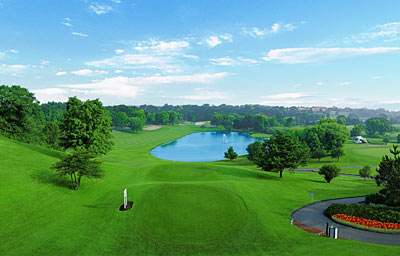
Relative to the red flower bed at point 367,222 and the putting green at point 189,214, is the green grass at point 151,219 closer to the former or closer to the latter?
the putting green at point 189,214

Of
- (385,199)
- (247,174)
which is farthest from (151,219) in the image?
(247,174)

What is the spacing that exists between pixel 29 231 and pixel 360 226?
1059 inches

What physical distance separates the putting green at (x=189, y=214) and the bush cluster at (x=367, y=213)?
347 inches

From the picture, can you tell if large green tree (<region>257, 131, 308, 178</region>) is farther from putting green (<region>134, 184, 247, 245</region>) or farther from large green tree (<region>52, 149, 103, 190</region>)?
large green tree (<region>52, 149, 103, 190</region>)

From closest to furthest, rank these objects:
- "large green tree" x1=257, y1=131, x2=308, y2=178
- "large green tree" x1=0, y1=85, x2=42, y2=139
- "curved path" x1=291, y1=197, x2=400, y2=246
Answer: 1. "curved path" x1=291, y1=197, x2=400, y2=246
2. "large green tree" x1=257, y1=131, x2=308, y2=178
3. "large green tree" x1=0, y1=85, x2=42, y2=139

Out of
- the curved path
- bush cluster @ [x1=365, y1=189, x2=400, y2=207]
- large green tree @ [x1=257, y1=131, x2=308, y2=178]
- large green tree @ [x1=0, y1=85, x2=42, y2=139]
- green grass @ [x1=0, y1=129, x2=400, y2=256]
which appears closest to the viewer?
green grass @ [x1=0, y1=129, x2=400, y2=256]

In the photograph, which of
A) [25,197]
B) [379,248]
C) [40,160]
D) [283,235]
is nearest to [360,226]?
[379,248]

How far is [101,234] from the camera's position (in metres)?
19.2

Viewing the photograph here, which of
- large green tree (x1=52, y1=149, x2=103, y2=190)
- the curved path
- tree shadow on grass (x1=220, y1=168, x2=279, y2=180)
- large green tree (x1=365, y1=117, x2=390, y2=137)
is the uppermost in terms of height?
large green tree (x1=365, y1=117, x2=390, y2=137)

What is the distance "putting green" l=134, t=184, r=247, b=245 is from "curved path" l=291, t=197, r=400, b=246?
5819 millimetres

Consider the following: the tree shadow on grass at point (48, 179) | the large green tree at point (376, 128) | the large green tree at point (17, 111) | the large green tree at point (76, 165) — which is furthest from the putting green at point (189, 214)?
the large green tree at point (376, 128)

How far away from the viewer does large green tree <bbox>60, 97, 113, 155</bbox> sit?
44031 millimetres

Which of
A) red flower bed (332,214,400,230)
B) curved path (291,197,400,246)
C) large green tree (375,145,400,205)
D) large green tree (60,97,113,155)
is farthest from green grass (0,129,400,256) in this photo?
large green tree (60,97,113,155)

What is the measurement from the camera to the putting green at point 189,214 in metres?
19.0
